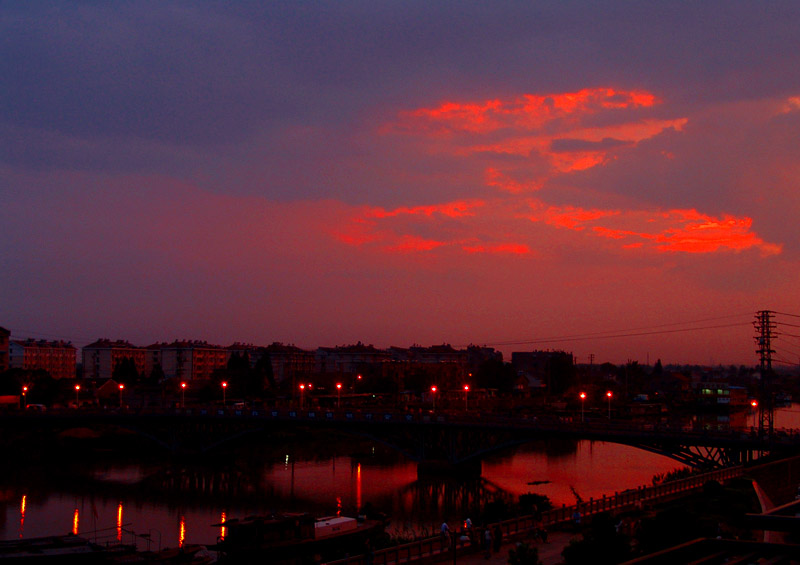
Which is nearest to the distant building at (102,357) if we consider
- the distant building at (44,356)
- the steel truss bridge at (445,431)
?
the distant building at (44,356)

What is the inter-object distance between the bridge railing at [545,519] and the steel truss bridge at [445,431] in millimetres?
6662

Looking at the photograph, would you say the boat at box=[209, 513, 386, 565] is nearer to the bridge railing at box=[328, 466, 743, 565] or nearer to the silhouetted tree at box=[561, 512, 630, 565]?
the bridge railing at box=[328, 466, 743, 565]

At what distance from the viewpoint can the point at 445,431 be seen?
6262cm

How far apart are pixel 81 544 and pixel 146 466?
38.2 meters

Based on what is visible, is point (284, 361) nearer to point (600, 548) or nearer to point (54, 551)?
point (54, 551)

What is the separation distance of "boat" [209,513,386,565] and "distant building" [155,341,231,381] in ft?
488

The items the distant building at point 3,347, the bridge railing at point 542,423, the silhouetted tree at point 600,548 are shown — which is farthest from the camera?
the distant building at point 3,347

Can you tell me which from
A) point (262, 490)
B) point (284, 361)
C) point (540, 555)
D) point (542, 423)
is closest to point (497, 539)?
point (540, 555)

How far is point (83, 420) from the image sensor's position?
249 ft

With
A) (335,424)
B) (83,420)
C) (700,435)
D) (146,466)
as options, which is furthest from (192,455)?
(700,435)

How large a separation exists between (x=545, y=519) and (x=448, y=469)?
31.5 meters

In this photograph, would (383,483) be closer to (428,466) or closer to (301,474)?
(428,466)

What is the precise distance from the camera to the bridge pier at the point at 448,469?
6184 cm

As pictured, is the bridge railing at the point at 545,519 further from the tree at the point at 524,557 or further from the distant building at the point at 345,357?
the distant building at the point at 345,357
